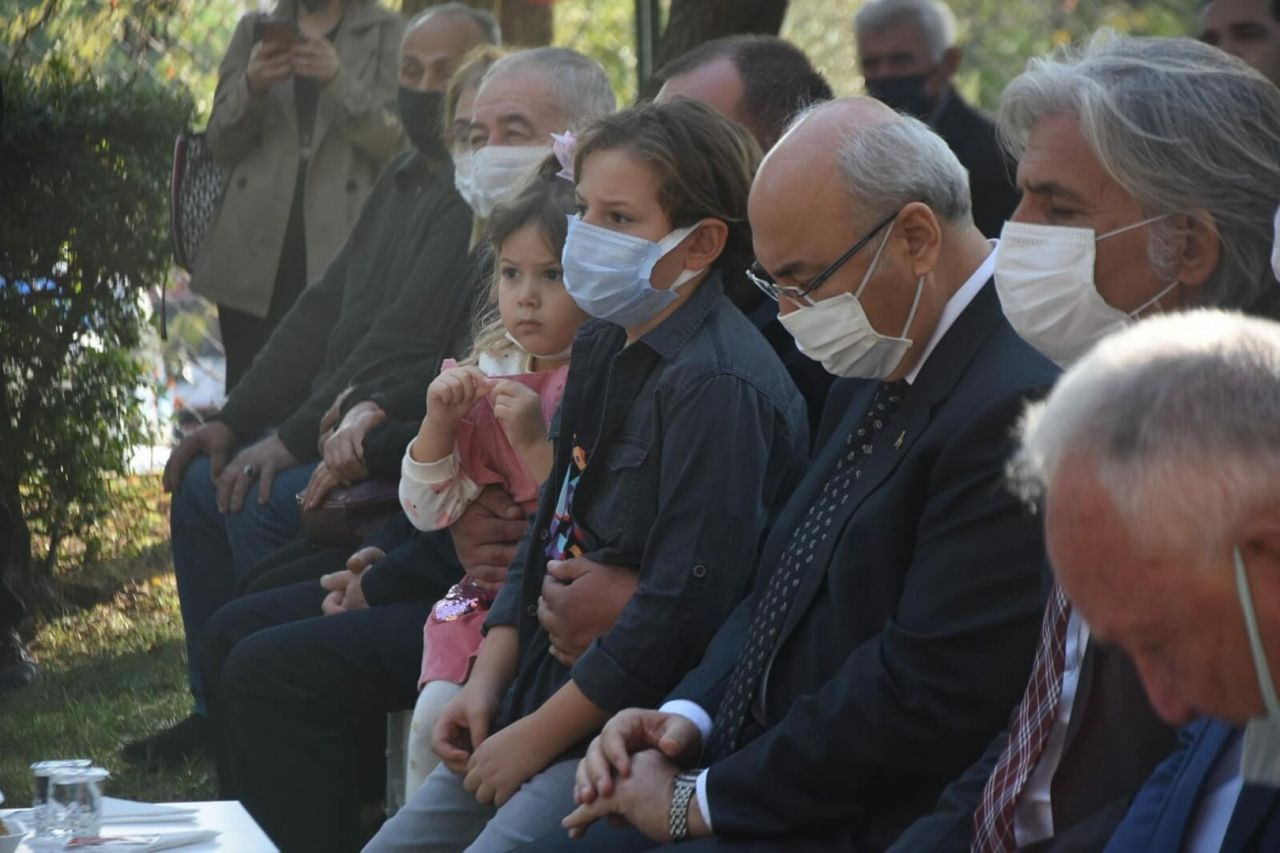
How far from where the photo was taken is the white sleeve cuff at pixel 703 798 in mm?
2627

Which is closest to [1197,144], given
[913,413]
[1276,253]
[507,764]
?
[1276,253]

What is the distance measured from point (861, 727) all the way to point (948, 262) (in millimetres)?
718

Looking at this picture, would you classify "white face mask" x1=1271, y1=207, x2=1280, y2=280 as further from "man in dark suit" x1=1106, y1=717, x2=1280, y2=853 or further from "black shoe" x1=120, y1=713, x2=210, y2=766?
"black shoe" x1=120, y1=713, x2=210, y2=766

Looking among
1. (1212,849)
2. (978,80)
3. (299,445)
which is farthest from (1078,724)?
(978,80)

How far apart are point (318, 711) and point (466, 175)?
140 cm

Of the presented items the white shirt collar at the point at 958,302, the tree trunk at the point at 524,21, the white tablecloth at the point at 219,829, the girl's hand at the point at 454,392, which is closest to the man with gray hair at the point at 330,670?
the girl's hand at the point at 454,392

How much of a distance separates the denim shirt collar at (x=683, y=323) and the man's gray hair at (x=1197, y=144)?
920 millimetres

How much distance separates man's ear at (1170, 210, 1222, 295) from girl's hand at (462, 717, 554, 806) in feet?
4.48

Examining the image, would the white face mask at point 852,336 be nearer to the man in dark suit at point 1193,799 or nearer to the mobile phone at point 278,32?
the man in dark suit at point 1193,799

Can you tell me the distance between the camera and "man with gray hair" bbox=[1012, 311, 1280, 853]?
1.47 m

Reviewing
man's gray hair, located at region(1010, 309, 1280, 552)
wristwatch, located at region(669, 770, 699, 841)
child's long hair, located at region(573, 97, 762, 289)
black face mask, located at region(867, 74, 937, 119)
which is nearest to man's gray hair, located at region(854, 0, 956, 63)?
black face mask, located at region(867, 74, 937, 119)

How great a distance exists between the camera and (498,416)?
11.9ft

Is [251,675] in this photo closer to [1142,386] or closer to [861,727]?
[861,727]

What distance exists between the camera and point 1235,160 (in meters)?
2.49
